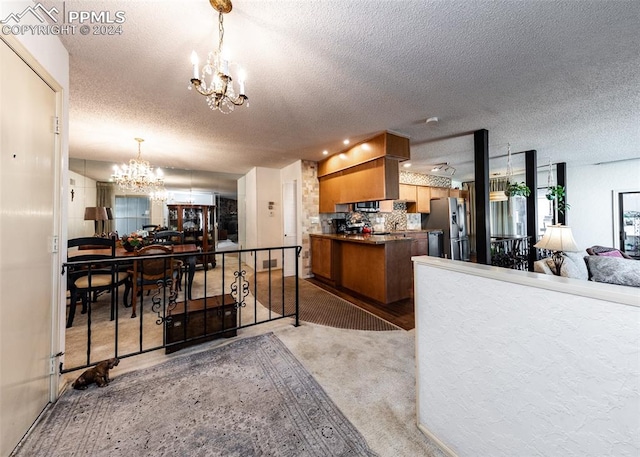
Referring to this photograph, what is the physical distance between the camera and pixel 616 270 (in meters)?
2.56

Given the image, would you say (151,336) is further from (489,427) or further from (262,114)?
(489,427)

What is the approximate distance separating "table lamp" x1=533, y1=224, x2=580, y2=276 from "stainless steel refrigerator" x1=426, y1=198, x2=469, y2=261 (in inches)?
124

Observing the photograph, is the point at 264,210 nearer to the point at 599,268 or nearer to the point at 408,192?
the point at 408,192

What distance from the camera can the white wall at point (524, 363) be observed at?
745mm

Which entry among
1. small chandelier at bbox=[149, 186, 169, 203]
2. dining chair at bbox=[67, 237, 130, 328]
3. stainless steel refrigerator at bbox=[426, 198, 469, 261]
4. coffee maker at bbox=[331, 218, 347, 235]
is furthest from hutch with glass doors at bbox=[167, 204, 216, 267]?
stainless steel refrigerator at bbox=[426, 198, 469, 261]

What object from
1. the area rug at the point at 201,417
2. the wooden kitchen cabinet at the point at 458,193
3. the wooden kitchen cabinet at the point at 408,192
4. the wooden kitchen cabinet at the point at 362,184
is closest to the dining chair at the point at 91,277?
the area rug at the point at 201,417

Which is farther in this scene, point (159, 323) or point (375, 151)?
point (375, 151)

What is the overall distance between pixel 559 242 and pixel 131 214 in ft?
24.6

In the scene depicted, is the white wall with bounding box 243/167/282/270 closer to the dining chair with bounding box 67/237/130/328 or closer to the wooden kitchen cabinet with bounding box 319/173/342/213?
the wooden kitchen cabinet with bounding box 319/173/342/213

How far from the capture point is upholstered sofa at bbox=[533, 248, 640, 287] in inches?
96.9

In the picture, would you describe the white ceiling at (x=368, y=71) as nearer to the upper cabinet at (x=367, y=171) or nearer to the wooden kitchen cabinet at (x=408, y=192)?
the upper cabinet at (x=367, y=171)

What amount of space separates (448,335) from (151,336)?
2.76 metres

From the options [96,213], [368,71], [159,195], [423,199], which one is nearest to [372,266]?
[368,71]

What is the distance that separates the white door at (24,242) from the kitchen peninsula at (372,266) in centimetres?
316
